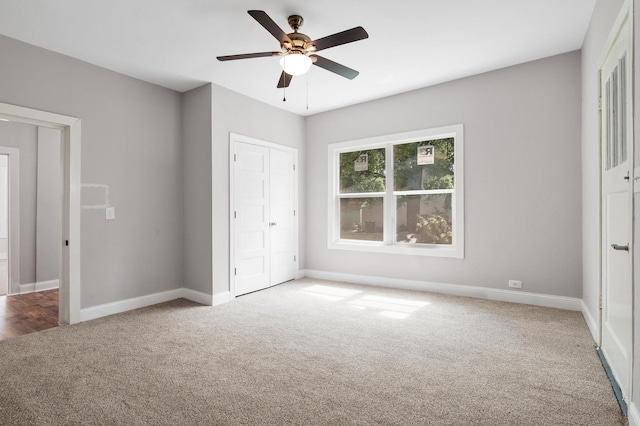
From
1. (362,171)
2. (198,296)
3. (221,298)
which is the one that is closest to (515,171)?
(362,171)

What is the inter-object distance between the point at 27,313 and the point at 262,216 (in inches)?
117

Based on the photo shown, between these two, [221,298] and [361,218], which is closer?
[221,298]

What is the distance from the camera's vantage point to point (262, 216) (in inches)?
196

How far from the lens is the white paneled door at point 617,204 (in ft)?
6.29

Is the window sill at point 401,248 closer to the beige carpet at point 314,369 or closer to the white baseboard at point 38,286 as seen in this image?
the beige carpet at point 314,369

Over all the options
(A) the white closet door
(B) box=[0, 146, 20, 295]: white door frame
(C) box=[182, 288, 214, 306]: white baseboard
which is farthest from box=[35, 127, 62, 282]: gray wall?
(A) the white closet door

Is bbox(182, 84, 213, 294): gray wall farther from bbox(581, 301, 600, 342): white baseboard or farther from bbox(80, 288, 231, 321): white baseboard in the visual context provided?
bbox(581, 301, 600, 342): white baseboard

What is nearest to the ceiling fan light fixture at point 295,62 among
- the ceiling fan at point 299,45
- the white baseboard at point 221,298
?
the ceiling fan at point 299,45

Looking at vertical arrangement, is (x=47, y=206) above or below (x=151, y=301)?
above

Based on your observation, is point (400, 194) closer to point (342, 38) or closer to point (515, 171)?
point (515, 171)

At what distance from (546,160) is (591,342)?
6.43ft

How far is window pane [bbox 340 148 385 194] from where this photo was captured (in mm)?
5161

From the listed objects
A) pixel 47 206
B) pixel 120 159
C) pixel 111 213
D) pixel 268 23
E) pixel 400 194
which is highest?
pixel 268 23

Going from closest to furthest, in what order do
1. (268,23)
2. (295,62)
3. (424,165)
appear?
(268,23) < (295,62) < (424,165)
